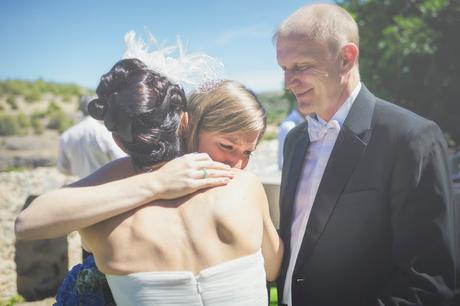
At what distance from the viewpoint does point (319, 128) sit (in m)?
2.46

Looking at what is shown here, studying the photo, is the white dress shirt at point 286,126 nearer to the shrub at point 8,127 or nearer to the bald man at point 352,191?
the bald man at point 352,191

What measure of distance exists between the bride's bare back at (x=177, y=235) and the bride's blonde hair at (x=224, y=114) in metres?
0.40

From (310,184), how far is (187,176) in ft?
2.93

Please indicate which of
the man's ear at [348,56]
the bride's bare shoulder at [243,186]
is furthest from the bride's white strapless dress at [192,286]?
the man's ear at [348,56]

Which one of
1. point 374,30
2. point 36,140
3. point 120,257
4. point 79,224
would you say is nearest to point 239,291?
point 120,257

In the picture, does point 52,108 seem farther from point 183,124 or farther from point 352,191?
point 352,191

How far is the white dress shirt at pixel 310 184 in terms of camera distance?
2365mm

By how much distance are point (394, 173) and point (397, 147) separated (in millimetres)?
124

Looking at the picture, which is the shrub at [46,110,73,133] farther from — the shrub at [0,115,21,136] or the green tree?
the green tree

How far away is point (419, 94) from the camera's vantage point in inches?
557

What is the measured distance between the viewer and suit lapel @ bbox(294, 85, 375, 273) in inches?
86.6

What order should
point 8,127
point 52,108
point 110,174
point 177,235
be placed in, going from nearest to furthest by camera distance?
point 177,235 < point 110,174 < point 8,127 < point 52,108

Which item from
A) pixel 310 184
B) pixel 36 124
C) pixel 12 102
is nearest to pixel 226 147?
pixel 310 184

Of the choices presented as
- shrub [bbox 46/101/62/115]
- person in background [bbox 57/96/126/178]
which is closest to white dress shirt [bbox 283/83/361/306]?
person in background [bbox 57/96/126/178]
